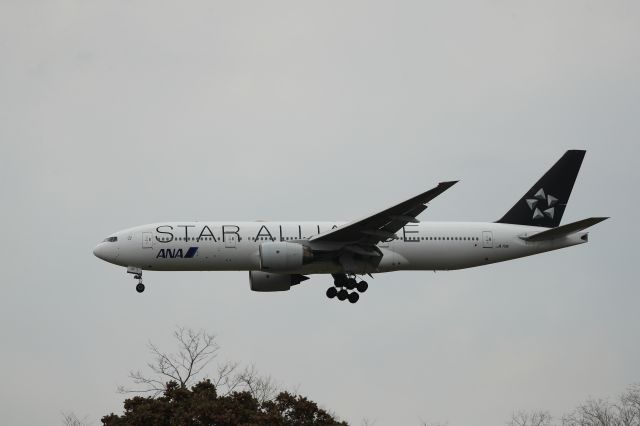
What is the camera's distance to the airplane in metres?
51.4

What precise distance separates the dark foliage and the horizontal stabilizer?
17.4m

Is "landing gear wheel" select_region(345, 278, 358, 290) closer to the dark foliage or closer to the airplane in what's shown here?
the airplane

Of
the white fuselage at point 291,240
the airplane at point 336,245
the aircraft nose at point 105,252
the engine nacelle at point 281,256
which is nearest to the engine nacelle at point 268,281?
the airplane at point 336,245

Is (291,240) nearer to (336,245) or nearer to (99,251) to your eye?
(336,245)

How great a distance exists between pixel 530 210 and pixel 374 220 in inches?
426

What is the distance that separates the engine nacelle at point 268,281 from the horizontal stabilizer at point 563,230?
11.6 metres

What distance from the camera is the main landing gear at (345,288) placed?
5478 cm

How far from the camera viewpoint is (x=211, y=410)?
39.7 meters

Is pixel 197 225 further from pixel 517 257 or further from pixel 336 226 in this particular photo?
pixel 517 257

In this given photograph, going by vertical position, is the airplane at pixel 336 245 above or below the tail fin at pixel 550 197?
below

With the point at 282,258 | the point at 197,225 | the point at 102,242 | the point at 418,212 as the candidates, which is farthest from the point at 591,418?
the point at 102,242

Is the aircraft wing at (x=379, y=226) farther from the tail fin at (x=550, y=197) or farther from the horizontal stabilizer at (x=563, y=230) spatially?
the tail fin at (x=550, y=197)

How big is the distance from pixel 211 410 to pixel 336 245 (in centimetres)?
1428

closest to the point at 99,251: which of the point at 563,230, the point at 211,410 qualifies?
the point at 211,410
